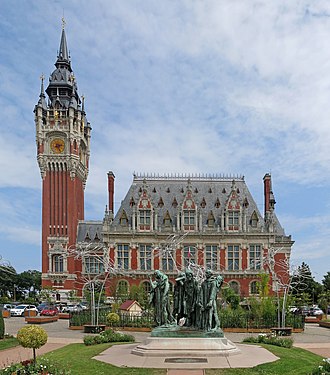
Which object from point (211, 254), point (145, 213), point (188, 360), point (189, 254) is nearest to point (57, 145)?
point (145, 213)

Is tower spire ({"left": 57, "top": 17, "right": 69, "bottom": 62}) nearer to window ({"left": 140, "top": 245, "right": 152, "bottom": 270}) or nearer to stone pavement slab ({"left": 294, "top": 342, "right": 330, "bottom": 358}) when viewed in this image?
window ({"left": 140, "top": 245, "right": 152, "bottom": 270})

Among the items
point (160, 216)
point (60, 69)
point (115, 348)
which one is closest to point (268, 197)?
point (160, 216)

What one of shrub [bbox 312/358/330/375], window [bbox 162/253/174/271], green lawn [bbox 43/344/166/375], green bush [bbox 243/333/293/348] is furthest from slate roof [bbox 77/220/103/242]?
shrub [bbox 312/358/330/375]

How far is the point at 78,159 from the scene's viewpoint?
7062cm

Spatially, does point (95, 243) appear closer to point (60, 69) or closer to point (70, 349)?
point (60, 69)

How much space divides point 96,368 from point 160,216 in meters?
48.9

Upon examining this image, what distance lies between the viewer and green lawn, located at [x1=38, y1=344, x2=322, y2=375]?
15.0 metres

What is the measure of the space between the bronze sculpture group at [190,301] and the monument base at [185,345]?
2.04 feet

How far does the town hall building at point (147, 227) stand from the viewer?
6197 cm

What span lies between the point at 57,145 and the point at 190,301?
177 ft

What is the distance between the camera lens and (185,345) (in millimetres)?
18125

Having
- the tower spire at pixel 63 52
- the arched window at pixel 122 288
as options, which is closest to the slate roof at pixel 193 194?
the arched window at pixel 122 288

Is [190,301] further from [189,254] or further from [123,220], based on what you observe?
[123,220]

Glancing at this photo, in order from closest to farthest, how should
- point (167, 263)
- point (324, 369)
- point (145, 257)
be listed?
1. point (324, 369)
2. point (145, 257)
3. point (167, 263)
